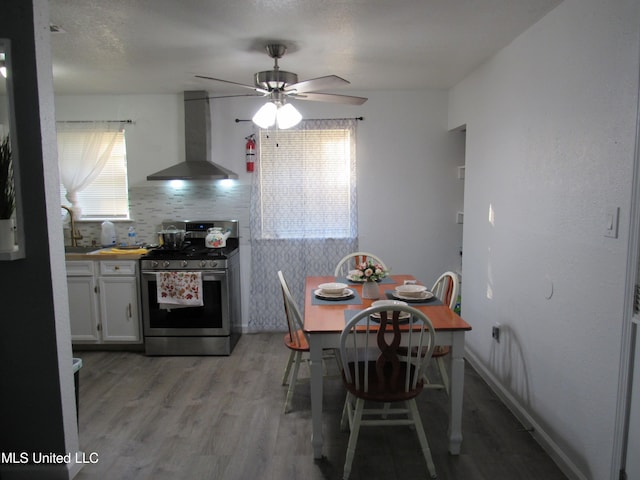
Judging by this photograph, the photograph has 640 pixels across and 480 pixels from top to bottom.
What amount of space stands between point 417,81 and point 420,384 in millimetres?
2740

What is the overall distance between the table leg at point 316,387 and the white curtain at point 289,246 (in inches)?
83.6

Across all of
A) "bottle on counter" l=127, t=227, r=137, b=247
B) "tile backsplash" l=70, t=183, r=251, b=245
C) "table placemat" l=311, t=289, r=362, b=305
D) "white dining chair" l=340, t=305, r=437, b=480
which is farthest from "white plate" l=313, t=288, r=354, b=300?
"bottle on counter" l=127, t=227, r=137, b=247

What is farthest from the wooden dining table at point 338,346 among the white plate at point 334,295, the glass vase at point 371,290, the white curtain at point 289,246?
the white curtain at point 289,246

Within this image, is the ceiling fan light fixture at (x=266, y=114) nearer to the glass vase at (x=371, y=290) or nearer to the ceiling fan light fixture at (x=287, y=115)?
the ceiling fan light fixture at (x=287, y=115)

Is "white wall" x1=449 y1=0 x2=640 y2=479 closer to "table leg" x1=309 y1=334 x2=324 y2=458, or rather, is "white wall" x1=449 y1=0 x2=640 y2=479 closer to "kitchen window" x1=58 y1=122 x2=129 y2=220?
"table leg" x1=309 y1=334 x2=324 y2=458

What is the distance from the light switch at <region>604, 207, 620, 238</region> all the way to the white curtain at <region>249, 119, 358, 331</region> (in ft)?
8.59

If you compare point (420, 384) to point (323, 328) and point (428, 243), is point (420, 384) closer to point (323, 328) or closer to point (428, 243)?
point (323, 328)

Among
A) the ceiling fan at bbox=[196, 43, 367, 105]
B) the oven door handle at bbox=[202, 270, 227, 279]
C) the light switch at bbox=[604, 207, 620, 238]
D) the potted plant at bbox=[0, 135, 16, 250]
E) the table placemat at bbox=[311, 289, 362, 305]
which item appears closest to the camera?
the light switch at bbox=[604, 207, 620, 238]

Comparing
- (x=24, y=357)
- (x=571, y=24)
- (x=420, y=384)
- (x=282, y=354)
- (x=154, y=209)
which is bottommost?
(x=282, y=354)

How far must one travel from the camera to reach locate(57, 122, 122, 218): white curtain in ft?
14.0

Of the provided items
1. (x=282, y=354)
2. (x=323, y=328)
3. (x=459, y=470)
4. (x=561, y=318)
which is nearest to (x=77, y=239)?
(x=282, y=354)

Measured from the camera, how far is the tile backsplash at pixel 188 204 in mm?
4328

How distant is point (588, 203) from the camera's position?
6.55ft

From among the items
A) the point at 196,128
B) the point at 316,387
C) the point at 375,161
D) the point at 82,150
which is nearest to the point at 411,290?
the point at 316,387
